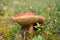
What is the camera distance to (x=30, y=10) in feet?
21.9

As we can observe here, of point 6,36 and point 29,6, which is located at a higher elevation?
point 29,6

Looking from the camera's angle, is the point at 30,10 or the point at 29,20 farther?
the point at 30,10

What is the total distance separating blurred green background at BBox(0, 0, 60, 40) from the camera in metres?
5.43

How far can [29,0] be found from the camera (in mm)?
7477

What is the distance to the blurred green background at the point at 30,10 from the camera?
5.43 metres

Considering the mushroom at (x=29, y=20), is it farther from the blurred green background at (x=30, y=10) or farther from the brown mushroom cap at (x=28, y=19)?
the blurred green background at (x=30, y=10)

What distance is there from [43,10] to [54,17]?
0.89 metres

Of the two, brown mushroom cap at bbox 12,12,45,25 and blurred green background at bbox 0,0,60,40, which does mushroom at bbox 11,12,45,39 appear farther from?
blurred green background at bbox 0,0,60,40

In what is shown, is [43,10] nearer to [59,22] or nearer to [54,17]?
[54,17]

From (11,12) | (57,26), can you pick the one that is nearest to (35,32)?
(57,26)

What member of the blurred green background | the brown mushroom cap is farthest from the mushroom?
the blurred green background

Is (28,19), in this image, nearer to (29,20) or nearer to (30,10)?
(29,20)

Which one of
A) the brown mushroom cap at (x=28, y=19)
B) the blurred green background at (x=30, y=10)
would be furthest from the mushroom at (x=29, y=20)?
the blurred green background at (x=30, y=10)

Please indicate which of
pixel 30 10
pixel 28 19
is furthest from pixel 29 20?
pixel 30 10
